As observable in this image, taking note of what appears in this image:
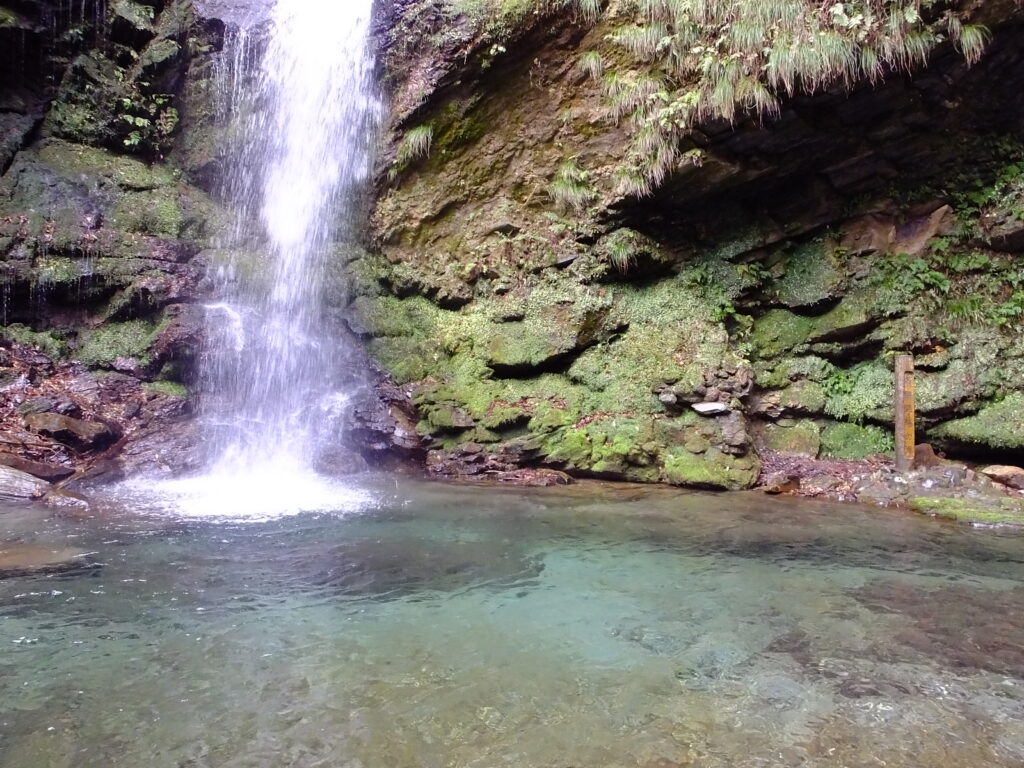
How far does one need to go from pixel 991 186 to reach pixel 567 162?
233 inches

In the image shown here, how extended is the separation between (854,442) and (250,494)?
7811 millimetres

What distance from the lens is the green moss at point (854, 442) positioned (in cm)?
853

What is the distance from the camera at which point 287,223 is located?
1169 centimetres

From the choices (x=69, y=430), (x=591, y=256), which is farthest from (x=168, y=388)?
(x=591, y=256)

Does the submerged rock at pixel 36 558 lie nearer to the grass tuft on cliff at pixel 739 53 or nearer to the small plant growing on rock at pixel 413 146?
the small plant growing on rock at pixel 413 146

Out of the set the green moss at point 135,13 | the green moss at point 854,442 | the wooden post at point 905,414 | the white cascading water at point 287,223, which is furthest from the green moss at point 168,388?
the wooden post at point 905,414

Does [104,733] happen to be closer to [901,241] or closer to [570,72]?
[570,72]

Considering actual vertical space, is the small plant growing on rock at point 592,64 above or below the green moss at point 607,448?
above

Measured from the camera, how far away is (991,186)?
8.71m

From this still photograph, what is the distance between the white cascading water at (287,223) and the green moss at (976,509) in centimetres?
754

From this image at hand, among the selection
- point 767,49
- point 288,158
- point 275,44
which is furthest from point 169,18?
point 767,49

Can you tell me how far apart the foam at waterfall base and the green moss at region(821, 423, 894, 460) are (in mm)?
6216

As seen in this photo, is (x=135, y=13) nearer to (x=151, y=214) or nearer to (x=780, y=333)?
(x=151, y=214)

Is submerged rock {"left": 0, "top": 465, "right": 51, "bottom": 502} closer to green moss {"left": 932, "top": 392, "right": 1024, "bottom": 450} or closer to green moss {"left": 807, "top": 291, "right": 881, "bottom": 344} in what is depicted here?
green moss {"left": 807, "top": 291, "right": 881, "bottom": 344}
